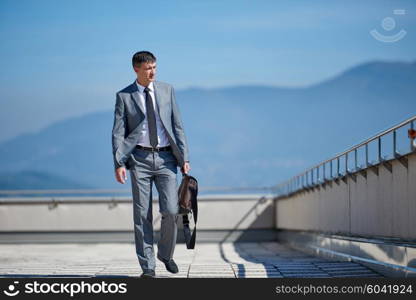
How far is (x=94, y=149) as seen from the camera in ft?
551

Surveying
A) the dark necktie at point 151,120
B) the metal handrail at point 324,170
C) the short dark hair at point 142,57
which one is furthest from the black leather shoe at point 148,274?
the metal handrail at point 324,170

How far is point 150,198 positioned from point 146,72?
3.53ft

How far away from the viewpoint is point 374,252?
860 cm

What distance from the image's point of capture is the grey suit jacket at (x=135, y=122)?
24.8ft

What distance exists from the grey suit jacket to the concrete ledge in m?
1.96

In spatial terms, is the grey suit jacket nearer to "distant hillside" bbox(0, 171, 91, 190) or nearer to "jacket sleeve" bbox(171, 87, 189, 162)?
"jacket sleeve" bbox(171, 87, 189, 162)

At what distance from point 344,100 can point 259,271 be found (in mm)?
168985

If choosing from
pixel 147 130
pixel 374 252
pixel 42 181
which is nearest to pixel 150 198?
pixel 147 130

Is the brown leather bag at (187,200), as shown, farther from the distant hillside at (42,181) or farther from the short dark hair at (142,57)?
the distant hillside at (42,181)

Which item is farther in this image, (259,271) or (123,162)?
(259,271)

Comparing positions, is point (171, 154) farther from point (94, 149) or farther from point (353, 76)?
point (353, 76)

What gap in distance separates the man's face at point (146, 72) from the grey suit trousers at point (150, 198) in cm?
61

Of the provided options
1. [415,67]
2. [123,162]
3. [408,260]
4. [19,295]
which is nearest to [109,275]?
[123,162]

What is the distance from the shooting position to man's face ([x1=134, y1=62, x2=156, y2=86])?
761 cm
